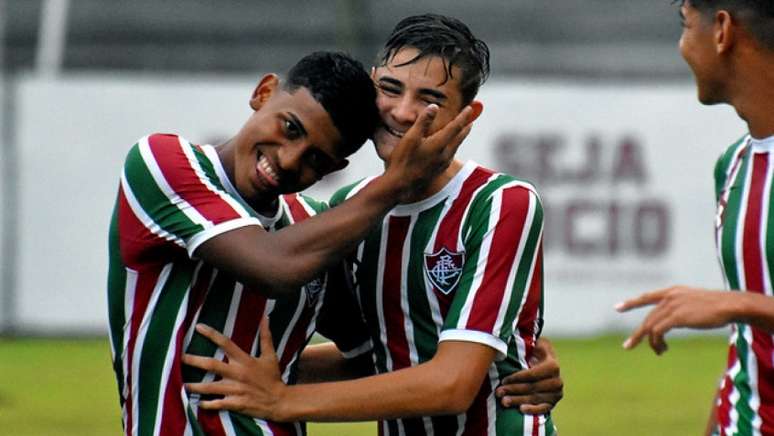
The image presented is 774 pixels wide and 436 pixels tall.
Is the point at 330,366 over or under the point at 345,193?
under

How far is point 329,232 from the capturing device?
13.5 ft

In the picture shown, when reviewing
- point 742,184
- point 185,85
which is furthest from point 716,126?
point 742,184

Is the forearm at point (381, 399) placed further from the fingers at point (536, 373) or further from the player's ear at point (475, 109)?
the player's ear at point (475, 109)

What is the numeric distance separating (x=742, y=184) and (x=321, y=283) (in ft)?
4.18

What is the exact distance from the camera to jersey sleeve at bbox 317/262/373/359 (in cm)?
461

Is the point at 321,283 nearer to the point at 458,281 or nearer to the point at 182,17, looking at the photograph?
the point at 458,281

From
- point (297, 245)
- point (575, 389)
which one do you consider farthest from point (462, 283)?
point (575, 389)

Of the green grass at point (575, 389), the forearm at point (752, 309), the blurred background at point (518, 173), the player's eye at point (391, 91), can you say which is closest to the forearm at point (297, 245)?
the player's eye at point (391, 91)

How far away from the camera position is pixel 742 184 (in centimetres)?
453

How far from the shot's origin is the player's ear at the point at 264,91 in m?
4.44

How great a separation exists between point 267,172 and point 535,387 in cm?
103

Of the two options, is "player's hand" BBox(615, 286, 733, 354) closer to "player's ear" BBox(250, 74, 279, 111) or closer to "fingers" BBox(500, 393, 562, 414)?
"fingers" BBox(500, 393, 562, 414)

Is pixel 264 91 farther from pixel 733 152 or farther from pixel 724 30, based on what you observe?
pixel 733 152

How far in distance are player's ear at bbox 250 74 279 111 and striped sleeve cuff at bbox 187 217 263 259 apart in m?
0.46
